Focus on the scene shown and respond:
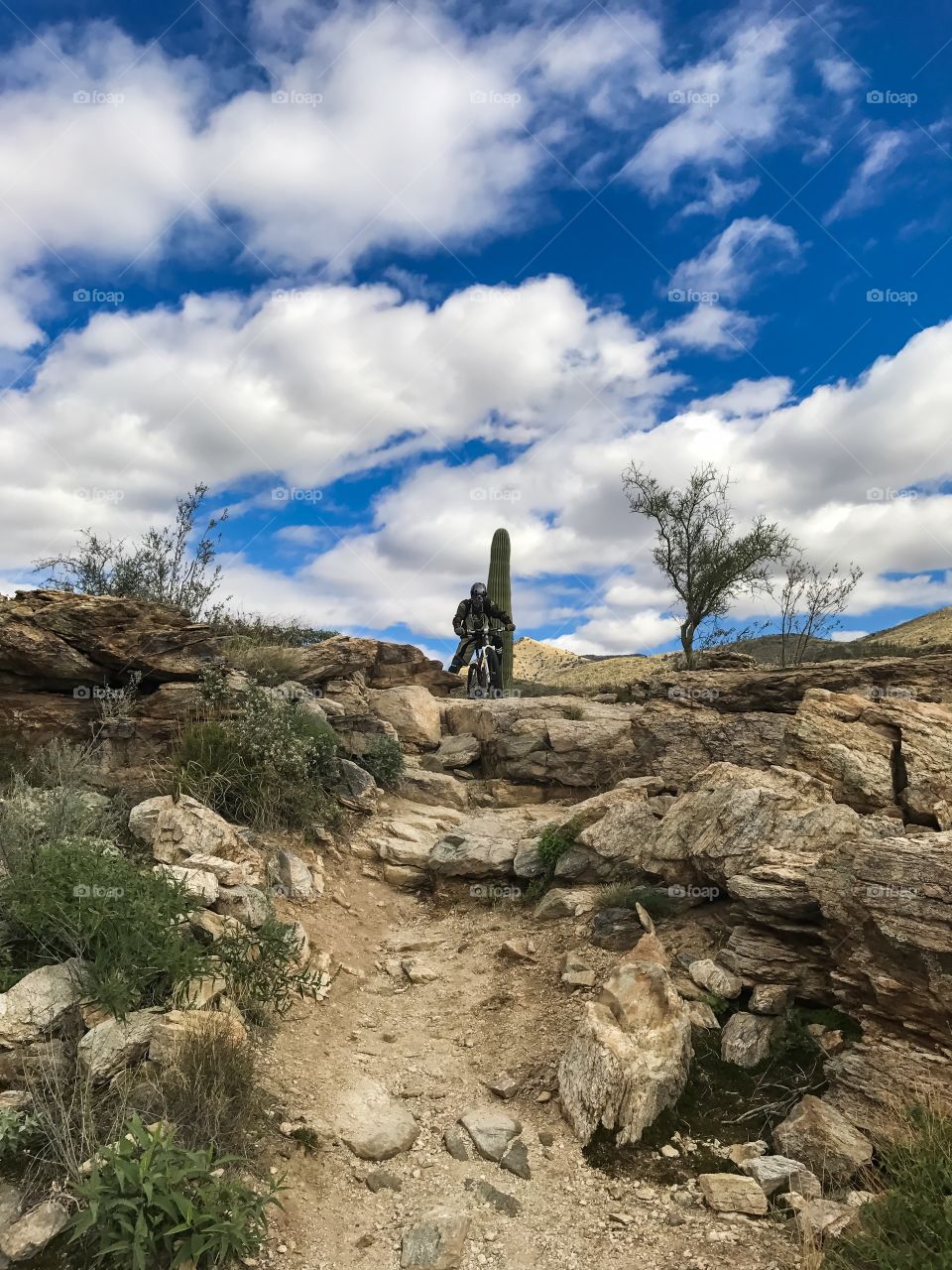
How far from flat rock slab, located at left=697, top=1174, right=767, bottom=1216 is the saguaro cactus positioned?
17.7 metres

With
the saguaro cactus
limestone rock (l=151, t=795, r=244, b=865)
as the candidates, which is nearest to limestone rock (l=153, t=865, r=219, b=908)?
limestone rock (l=151, t=795, r=244, b=865)

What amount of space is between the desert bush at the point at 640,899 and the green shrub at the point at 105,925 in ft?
12.4

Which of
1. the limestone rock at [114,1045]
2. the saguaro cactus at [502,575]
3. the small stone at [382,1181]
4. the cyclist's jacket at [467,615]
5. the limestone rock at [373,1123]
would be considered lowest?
the small stone at [382,1181]

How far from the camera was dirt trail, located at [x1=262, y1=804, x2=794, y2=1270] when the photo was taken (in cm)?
406

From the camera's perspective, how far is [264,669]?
12.1 meters

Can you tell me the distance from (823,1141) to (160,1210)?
357cm

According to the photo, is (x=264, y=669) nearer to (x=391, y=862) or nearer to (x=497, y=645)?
(x=391, y=862)

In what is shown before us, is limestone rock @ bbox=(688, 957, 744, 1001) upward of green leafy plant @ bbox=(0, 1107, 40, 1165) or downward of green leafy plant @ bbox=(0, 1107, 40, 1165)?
upward

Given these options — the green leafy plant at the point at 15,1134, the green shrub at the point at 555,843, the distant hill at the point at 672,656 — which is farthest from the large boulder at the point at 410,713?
the distant hill at the point at 672,656

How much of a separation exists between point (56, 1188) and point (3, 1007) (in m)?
1.22

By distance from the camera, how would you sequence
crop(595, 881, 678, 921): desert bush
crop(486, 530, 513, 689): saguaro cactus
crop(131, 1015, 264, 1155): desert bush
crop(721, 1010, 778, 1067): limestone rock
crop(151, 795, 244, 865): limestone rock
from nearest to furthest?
crop(131, 1015, 264, 1155): desert bush
crop(721, 1010, 778, 1067): limestone rock
crop(151, 795, 244, 865): limestone rock
crop(595, 881, 678, 921): desert bush
crop(486, 530, 513, 689): saguaro cactus

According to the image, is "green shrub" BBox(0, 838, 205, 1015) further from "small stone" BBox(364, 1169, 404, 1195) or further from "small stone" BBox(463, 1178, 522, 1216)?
"small stone" BBox(463, 1178, 522, 1216)

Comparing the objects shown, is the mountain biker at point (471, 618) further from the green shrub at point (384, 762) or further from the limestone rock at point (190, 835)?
the limestone rock at point (190, 835)

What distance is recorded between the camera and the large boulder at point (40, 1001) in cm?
464
